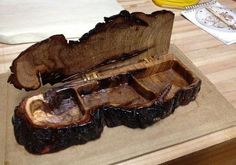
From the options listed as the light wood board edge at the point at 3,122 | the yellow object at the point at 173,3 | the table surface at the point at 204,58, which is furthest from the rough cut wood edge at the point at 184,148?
the yellow object at the point at 173,3

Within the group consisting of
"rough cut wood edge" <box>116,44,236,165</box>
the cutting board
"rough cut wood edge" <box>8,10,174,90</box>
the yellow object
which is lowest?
"rough cut wood edge" <box>116,44,236,165</box>

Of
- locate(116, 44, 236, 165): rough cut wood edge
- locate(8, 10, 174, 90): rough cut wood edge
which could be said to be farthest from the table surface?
locate(8, 10, 174, 90): rough cut wood edge

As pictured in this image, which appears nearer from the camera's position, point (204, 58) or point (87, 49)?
point (87, 49)

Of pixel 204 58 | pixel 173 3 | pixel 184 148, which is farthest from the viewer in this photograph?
pixel 173 3

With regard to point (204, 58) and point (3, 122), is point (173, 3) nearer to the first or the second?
point (204, 58)

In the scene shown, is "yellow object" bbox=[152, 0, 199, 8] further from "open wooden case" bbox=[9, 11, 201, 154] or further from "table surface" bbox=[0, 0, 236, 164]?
"open wooden case" bbox=[9, 11, 201, 154]

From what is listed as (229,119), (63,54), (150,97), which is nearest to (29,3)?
(63,54)

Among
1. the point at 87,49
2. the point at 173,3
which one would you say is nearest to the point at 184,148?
the point at 87,49
